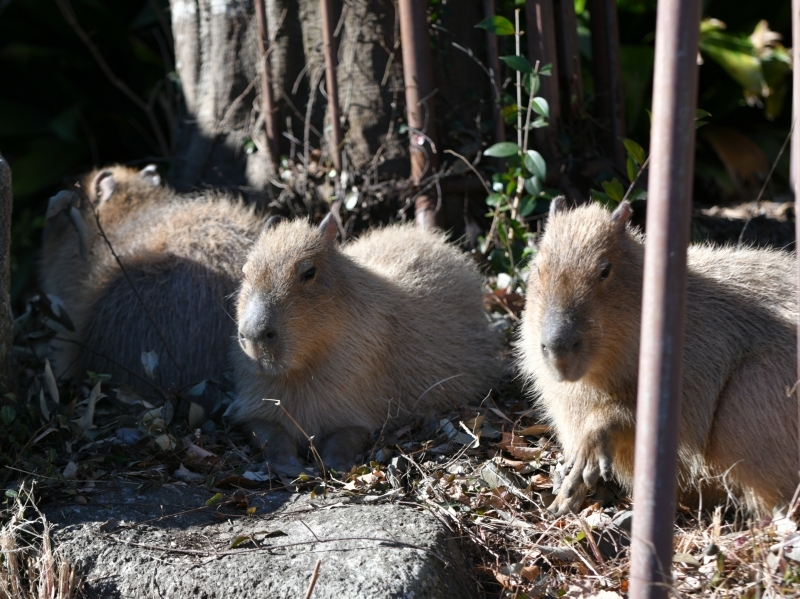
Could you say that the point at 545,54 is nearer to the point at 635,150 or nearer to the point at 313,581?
the point at 635,150

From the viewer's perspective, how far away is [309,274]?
3504mm

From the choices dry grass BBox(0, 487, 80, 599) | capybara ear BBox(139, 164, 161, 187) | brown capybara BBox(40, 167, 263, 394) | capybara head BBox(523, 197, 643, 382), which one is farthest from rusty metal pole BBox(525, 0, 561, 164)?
dry grass BBox(0, 487, 80, 599)

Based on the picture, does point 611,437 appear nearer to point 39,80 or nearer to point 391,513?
point 391,513

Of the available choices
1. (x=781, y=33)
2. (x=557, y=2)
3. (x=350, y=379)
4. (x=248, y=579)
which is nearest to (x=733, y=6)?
(x=781, y=33)

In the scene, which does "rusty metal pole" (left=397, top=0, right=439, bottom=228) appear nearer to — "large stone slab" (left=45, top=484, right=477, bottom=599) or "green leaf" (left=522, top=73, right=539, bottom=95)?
"green leaf" (left=522, top=73, right=539, bottom=95)

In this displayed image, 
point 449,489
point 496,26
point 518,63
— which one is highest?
point 496,26

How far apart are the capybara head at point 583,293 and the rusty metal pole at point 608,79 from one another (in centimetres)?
199

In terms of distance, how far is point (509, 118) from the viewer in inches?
174

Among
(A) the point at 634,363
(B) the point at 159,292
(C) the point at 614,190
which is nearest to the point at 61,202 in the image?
(B) the point at 159,292

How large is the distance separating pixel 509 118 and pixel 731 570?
8.48 ft

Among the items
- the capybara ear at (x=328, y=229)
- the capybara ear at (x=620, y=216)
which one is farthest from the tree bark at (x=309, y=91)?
the capybara ear at (x=620, y=216)

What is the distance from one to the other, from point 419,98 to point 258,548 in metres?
2.64

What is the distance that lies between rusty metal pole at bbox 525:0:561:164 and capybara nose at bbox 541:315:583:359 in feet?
6.74

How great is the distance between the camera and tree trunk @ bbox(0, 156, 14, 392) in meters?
3.42
